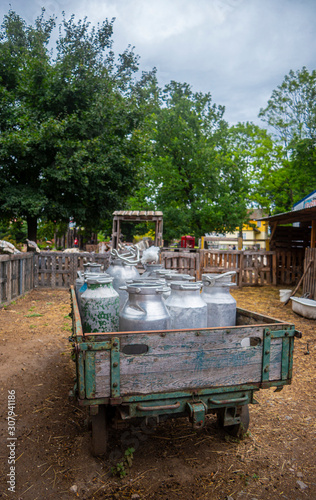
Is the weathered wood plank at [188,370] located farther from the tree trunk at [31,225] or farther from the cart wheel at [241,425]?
the tree trunk at [31,225]

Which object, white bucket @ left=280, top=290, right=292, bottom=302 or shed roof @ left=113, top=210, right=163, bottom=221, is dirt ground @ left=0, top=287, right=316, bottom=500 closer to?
white bucket @ left=280, top=290, right=292, bottom=302

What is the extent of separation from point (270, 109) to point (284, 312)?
697 inches

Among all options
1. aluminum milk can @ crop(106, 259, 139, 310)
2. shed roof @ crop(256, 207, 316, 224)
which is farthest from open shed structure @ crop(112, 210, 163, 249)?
aluminum milk can @ crop(106, 259, 139, 310)

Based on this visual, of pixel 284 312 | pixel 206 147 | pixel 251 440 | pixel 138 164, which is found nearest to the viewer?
pixel 251 440

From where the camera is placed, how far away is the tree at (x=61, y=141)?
11.0 meters

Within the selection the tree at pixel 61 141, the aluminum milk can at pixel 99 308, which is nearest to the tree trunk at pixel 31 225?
the tree at pixel 61 141

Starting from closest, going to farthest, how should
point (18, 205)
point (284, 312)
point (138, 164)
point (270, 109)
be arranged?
1. point (284, 312)
2. point (18, 205)
3. point (138, 164)
4. point (270, 109)

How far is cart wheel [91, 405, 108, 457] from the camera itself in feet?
7.63

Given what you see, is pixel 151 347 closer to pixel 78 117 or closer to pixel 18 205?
pixel 18 205

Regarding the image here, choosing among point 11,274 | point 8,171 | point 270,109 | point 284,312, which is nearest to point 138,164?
point 8,171

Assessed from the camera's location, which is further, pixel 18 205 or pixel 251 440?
pixel 18 205

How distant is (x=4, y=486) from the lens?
89.7 inches

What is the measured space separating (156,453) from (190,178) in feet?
62.4

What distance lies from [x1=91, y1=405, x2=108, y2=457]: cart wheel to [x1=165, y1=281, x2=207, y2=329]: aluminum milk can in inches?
30.1
